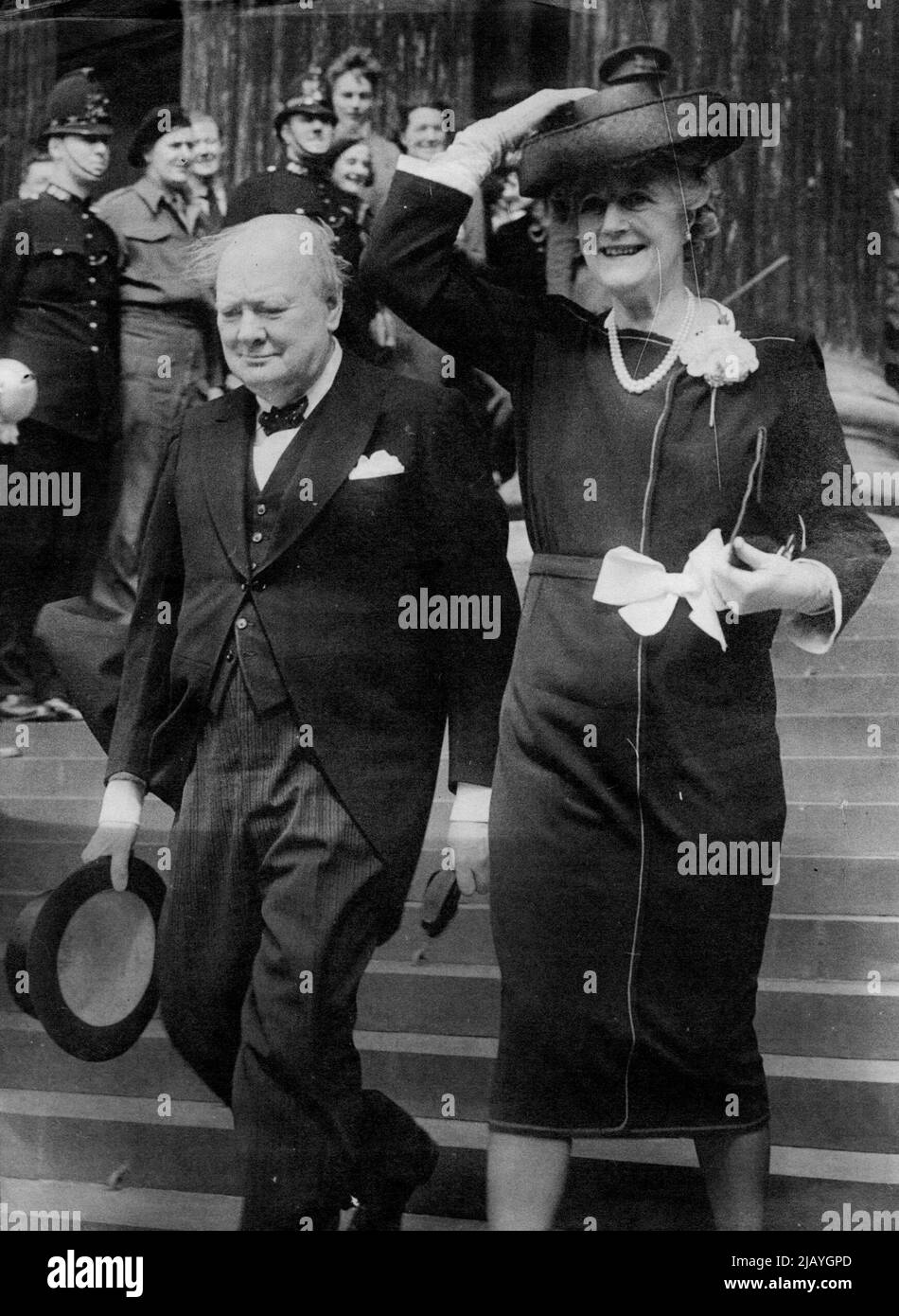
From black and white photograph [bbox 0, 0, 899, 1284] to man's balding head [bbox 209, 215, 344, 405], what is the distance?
0.04 feet

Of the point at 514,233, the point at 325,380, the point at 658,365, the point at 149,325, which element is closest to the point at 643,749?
the point at 658,365

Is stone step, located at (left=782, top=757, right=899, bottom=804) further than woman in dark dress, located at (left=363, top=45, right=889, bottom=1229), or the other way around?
stone step, located at (left=782, top=757, right=899, bottom=804)

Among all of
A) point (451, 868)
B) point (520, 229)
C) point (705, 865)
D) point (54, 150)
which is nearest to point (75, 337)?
point (54, 150)

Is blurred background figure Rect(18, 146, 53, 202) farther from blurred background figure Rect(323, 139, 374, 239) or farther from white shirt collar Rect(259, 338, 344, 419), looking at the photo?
white shirt collar Rect(259, 338, 344, 419)

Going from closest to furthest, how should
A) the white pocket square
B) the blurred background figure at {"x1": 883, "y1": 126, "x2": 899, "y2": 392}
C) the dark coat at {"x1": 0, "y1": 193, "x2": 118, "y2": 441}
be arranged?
the white pocket square
the blurred background figure at {"x1": 883, "y1": 126, "x2": 899, "y2": 392}
the dark coat at {"x1": 0, "y1": 193, "x2": 118, "y2": 441}

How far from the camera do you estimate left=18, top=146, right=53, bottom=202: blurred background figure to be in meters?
4.76

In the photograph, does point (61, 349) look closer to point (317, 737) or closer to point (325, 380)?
point (325, 380)

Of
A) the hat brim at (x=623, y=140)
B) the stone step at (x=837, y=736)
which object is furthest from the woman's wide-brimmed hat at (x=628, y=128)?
the stone step at (x=837, y=736)

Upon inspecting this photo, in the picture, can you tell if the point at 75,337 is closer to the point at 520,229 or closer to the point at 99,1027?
the point at 520,229

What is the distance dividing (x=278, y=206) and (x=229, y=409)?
21.1 inches

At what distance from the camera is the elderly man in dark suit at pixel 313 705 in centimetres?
427

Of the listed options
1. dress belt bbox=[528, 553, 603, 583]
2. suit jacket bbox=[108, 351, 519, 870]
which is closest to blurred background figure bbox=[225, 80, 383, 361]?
suit jacket bbox=[108, 351, 519, 870]

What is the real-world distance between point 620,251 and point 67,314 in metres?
1.50

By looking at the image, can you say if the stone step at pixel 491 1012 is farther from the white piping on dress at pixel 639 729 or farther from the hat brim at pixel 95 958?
the white piping on dress at pixel 639 729
